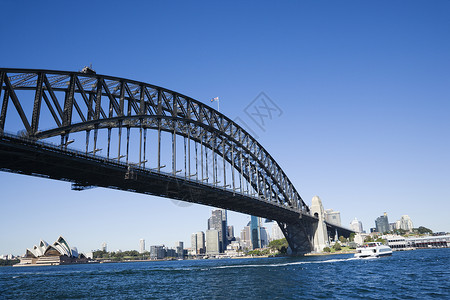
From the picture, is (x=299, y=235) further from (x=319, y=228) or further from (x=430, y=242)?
(x=430, y=242)

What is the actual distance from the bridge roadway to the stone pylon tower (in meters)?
50.8

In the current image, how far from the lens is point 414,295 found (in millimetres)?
27656

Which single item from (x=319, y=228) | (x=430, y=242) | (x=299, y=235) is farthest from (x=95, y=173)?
(x=430, y=242)

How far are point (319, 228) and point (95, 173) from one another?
9249cm

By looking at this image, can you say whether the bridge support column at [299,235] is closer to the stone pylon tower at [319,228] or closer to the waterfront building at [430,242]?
the stone pylon tower at [319,228]

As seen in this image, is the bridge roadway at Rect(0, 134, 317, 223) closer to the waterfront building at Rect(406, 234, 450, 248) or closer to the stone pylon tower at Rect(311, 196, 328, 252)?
the stone pylon tower at Rect(311, 196, 328, 252)

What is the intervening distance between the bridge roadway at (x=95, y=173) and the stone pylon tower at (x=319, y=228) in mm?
50820

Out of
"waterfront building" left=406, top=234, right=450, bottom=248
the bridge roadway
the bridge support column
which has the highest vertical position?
the bridge roadway

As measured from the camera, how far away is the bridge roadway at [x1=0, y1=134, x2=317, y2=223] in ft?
131

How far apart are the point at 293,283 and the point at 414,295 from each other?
13.3m

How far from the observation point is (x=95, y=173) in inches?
1966

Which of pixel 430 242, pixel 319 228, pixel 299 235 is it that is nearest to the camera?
pixel 319 228

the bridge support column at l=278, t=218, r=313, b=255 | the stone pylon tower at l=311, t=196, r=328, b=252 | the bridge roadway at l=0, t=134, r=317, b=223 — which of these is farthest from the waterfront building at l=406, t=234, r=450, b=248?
the bridge roadway at l=0, t=134, r=317, b=223

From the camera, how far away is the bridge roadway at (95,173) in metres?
39.9
